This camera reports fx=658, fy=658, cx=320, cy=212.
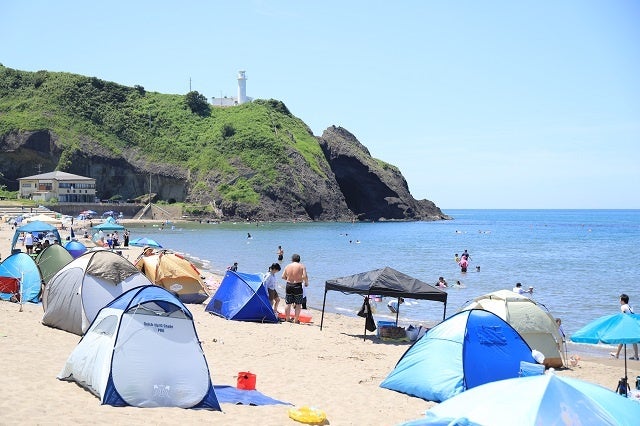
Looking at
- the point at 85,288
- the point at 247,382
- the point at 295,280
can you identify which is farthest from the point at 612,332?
the point at 85,288

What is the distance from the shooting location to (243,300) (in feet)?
61.5

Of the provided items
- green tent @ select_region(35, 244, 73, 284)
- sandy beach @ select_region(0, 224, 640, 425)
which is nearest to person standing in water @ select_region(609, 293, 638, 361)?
sandy beach @ select_region(0, 224, 640, 425)

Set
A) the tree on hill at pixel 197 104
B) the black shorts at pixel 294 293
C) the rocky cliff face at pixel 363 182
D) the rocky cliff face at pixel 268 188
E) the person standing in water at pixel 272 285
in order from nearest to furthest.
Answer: the black shorts at pixel 294 293 → the person standing in water at pixel 272 285 → the rocky cliff face at pixel 268 188 → the rocky cliff face at pixel 363 182 → the tree on hill at pixel 197 104

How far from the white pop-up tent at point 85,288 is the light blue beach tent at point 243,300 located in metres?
4.03

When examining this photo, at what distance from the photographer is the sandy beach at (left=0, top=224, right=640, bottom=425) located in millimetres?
8883

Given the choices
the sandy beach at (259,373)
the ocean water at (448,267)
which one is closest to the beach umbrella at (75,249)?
the sandy beach at (259,373)

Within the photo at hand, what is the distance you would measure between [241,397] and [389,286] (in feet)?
21.1

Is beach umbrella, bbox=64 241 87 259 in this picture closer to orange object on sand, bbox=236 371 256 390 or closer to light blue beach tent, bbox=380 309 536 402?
orange object on sand, bbox=236 371 256 390

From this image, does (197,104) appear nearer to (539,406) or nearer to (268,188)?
(268,188)

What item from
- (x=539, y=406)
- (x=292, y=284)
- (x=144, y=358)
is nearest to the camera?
(x=539, y=406)

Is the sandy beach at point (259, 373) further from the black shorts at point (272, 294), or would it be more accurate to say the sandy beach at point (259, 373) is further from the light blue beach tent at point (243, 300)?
the black shorts at point (272, 294)

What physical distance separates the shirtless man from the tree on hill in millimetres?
128234

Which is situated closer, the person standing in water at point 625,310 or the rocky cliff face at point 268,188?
the person standing in water at point 625,310

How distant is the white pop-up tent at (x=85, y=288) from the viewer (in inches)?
569
